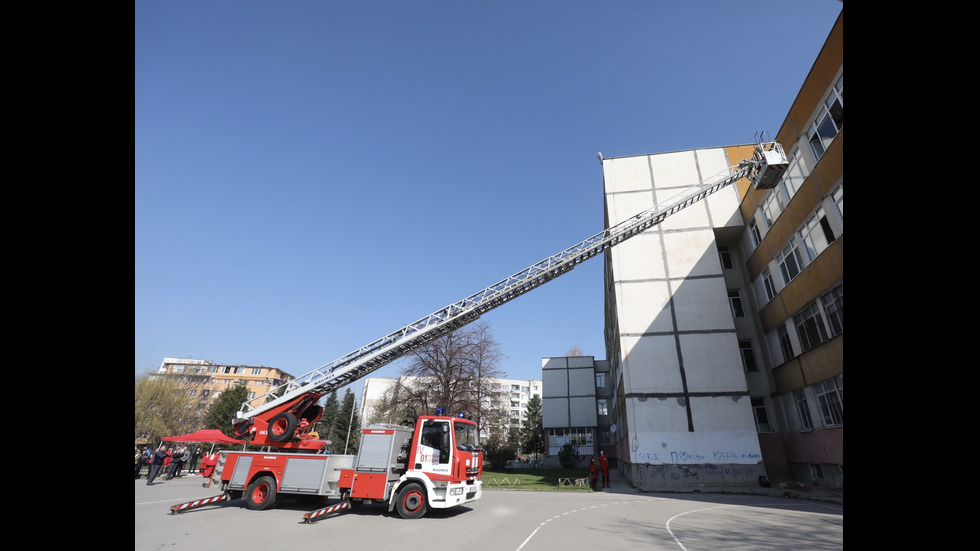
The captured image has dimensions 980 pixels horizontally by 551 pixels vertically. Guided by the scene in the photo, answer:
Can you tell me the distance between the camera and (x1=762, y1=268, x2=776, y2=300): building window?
22234 mm

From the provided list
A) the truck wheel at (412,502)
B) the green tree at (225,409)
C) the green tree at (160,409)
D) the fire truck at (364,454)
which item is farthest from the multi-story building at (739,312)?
the green tree at (225,409)

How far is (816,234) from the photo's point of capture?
674 inches

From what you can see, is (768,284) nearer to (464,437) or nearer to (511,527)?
(464,437)

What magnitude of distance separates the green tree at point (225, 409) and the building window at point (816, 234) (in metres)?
52.9

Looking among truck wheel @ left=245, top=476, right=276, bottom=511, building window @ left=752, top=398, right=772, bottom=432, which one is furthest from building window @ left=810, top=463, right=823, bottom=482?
truck wheel @ left=245, top=476, right=276, bottom=511

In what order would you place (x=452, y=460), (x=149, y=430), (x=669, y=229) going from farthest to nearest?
1. (x=149, y=430)
2. (x=669, y=229)
3. (x=452, y=460)

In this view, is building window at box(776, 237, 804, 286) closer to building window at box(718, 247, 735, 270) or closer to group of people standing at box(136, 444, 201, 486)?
building window at box(718, 247, 735, 270)

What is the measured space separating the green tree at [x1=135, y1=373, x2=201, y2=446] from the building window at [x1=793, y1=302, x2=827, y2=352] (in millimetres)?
48279

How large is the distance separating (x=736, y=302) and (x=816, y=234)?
9536 millimetres

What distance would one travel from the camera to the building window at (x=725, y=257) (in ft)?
88.6
